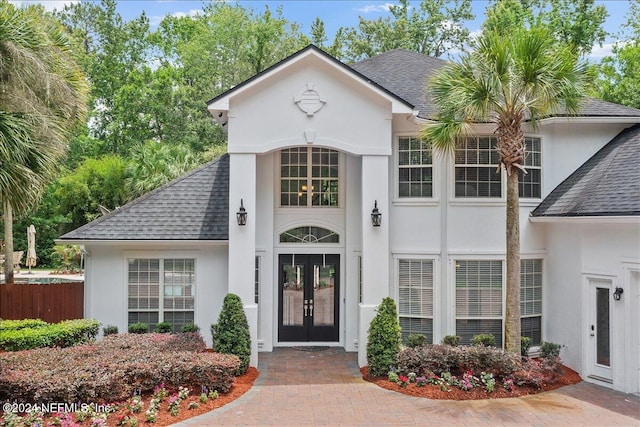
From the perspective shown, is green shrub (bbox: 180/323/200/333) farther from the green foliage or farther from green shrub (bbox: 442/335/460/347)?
the green foliage

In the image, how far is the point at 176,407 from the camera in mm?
9242

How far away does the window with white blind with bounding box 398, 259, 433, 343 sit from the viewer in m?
13.0

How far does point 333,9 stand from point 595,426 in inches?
1392

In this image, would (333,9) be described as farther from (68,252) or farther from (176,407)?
(176,407)

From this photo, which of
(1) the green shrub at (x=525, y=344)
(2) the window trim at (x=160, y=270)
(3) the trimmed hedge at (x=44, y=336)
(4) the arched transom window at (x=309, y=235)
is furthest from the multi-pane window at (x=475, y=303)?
(3) the trimmed hedge at (x=44, y=336)

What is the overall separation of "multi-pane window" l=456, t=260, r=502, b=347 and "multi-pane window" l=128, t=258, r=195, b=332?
6.75 m

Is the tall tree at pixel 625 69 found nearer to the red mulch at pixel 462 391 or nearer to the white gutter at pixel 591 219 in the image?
the white gutter at pixel 591 219

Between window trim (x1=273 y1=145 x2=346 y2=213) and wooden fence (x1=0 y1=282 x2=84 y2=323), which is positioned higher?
window trim (x1=273 y1=145 x2=346 y2=213)

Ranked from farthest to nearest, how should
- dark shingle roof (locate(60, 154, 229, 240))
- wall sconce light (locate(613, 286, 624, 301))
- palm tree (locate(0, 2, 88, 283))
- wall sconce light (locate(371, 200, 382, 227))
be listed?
dark shingle roof (locate(60, 154, 229, 240)) < wall sconce light (locate(371, 200, 382, 227)) < wall sconce light (locate(613, 286, 624, 301)) < palm tree (locate(0, 2, 88, 283))

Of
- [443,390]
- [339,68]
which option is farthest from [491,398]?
[339,68]

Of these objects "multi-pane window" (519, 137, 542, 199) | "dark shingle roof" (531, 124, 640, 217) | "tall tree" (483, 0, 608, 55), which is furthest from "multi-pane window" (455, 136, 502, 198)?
"tall tree" (483, 0, 608, 55)

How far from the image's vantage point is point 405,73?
15562 mm

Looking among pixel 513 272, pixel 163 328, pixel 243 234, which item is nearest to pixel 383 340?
pixel 513 272

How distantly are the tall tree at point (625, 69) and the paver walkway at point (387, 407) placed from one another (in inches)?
738
